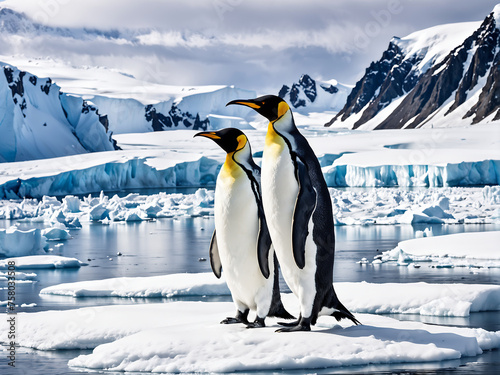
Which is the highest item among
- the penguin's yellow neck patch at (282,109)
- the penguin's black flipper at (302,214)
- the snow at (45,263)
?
the penguin's yellow neck patch at (282,109)

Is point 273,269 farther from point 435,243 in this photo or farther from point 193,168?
point 193,168

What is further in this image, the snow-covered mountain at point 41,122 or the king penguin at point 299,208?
the snow-covered mountain at point 41,122

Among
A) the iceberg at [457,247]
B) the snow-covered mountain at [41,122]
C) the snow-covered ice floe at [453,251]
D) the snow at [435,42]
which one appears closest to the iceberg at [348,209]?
the iceberg at [457,247]

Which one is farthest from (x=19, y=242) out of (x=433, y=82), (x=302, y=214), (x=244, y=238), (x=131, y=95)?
(x=433, y=82)

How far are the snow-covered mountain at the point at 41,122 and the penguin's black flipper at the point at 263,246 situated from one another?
5196 cm

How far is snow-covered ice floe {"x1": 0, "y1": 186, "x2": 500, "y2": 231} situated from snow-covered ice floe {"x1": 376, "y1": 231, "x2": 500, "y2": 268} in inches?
344

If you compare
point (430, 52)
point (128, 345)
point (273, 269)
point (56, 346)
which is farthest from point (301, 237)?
point (430, 52)

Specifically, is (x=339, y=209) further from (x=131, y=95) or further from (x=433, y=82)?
(x=433, y=82)

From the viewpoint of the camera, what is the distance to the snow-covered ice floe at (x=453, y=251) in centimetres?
1420

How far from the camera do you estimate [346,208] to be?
29.2m

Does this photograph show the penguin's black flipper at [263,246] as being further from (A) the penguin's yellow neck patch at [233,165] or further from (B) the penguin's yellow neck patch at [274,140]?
(B) the penguin's yellow neck patch at [274,140]

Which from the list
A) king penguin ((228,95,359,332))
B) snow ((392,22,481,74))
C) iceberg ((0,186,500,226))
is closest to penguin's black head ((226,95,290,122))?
king penguin ((228,95,359,332))

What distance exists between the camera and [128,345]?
629 cm

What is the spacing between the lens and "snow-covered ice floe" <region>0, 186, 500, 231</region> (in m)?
25.7
